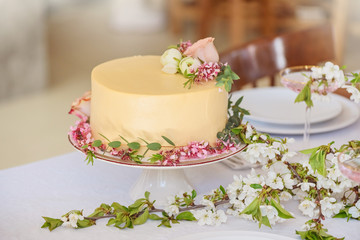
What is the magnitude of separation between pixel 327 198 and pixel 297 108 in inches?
23.3

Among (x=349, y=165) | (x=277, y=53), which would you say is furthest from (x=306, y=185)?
(x=277, y=53)

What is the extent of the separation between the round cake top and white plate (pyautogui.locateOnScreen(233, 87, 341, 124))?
0.39m

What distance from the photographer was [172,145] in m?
1.10

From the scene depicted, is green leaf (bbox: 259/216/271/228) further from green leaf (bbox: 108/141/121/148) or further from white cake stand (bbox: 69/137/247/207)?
green leaf (bbox: 108/141/121/148)

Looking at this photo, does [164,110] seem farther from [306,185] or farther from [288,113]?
[288,113]

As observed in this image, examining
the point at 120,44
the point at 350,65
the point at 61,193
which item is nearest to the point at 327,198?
the point at 61,193

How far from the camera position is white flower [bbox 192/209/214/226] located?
1.05m

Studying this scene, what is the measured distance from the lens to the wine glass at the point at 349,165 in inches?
35.7

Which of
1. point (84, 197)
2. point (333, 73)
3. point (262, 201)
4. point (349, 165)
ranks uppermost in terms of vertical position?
point (333, 73)

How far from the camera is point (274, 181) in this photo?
3.46 feet

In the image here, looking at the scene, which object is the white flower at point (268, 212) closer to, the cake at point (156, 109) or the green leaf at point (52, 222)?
the cake at point (156, 109)

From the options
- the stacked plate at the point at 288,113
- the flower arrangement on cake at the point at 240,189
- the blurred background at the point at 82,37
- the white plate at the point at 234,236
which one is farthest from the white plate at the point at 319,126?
the blurred background at the point at 82,37

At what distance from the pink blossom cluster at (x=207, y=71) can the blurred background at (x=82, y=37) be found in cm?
166

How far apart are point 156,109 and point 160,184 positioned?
0.58ft
